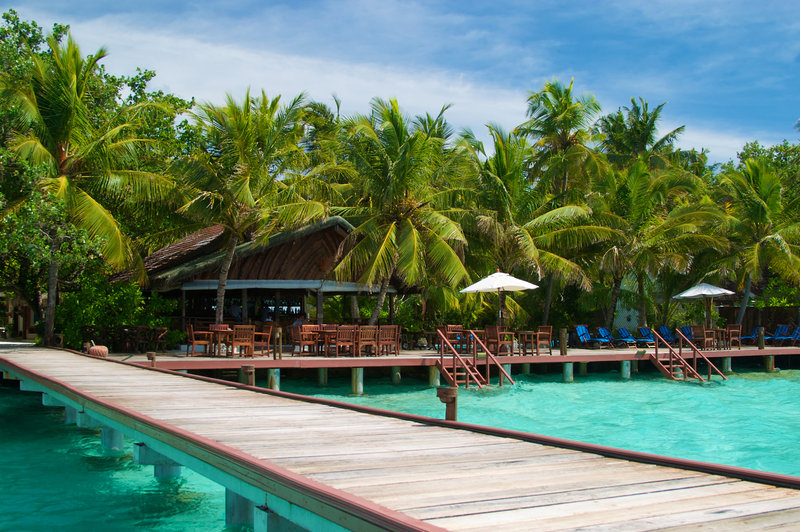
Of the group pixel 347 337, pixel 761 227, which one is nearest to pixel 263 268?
pixel 347 337

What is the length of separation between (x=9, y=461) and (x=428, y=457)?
7862mm

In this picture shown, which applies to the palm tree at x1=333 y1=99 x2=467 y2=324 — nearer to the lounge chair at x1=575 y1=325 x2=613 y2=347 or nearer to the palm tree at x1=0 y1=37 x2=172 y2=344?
the lounge chair at x1=575 y1=325 x2=613 y2=347

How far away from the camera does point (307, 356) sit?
16.7m

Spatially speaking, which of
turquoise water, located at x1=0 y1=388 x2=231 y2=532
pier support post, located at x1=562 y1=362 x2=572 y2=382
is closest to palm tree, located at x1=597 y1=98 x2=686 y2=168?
pier support post, located at x1=562 y1=362 x2=572 y2=382

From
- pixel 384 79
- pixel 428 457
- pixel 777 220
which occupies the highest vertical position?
pixel 384 79

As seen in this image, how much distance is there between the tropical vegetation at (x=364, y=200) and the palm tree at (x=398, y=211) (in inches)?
2.2

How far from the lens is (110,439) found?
965 cm

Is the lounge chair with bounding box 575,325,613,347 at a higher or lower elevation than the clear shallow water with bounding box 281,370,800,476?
higher

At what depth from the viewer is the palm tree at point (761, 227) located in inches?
910

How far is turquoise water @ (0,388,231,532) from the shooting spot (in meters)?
7.66

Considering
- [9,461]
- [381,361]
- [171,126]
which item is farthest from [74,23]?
[9,461]

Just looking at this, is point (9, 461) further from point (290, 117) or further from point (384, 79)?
point (384, 79)

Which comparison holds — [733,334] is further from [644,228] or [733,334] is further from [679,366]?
[679,366]

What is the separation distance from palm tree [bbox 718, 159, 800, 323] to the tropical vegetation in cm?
7
